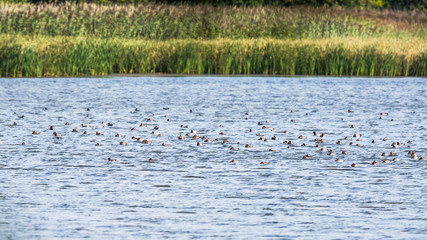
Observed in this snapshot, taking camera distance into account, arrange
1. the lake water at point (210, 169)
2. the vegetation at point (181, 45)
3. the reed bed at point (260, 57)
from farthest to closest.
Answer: the reed bed at point (260, 57) < the vegetation at point (181, 45) < the lake water at point (210, 169)

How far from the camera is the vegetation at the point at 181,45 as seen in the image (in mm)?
31812

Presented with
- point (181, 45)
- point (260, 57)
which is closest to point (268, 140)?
point (260, 57)

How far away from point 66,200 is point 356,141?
7.06 meters

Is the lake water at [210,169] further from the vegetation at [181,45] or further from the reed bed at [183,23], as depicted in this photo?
the reed bed at [183,23]

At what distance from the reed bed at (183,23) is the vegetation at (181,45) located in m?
0.04

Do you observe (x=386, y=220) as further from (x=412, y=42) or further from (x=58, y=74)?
(x=412, y=42)

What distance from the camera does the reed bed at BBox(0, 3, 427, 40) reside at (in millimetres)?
36312

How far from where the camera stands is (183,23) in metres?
39.2

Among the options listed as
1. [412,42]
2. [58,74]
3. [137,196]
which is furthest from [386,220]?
[412,42]

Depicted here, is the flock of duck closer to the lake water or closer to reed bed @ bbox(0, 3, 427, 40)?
the lake water

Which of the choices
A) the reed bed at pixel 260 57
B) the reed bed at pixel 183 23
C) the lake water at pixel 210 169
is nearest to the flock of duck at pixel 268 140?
the lake water at pixel 210 169

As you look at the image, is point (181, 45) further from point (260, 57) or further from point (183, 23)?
point (183, 23)

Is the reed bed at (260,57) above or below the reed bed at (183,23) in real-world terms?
below

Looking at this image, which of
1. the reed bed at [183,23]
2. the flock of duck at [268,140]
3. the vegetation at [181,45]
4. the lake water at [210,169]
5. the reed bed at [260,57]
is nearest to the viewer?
the lake water at [210,169]
